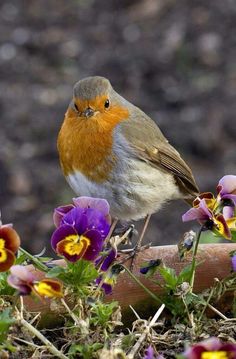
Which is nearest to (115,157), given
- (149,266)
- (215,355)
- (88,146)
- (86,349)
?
(88,146)

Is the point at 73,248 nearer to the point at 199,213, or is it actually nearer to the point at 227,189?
the point at 199,213

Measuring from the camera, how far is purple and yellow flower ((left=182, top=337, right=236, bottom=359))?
149cm

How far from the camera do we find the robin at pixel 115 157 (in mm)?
3301

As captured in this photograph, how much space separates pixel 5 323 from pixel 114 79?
14.5ft

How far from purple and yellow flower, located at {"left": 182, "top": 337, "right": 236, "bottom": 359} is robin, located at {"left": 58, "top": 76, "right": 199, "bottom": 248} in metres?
1.78

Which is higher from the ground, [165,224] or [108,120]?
[108,120]

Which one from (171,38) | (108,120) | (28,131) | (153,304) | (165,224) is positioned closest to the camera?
(153,304)

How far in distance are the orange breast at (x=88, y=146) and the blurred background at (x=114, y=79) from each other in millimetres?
1402

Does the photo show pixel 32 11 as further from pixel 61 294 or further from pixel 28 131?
pixel 61 294

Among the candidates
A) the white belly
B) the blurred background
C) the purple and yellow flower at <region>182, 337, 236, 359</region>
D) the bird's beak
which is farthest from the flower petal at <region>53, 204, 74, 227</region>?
the blurred background

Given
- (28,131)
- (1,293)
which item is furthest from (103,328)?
(28,131)

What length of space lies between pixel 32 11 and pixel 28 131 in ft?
5.33

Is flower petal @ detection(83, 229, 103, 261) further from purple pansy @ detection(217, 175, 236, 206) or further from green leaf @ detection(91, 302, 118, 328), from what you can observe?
purple pansy @ detection(217, 175, 236, 206)

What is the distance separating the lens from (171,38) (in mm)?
6426
